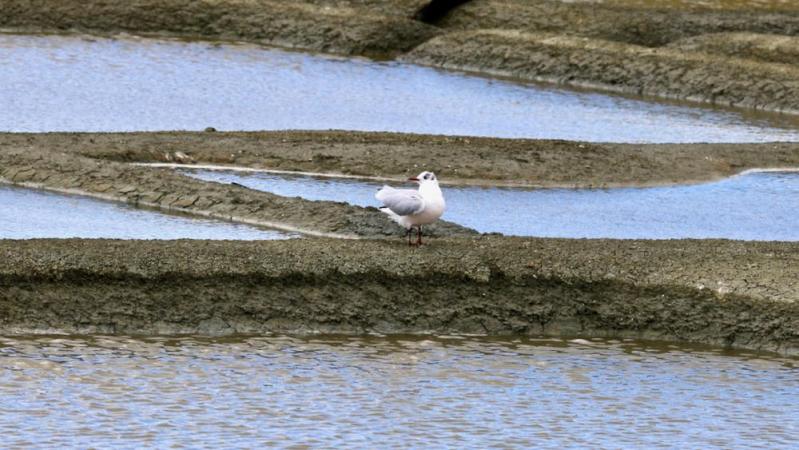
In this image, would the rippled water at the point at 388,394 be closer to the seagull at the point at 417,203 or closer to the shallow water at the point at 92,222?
the seagull at the point at 417,203

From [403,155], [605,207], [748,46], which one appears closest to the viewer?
[605,207]

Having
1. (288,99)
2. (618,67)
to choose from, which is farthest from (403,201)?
(618,67)

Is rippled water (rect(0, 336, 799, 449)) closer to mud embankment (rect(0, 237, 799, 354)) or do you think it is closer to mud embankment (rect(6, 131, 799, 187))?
mud embankment (rect(0, 237, 799, 354))

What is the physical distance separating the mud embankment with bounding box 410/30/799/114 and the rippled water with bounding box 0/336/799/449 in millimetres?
20518

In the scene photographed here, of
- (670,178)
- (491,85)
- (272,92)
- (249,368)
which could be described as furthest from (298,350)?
(491,85)

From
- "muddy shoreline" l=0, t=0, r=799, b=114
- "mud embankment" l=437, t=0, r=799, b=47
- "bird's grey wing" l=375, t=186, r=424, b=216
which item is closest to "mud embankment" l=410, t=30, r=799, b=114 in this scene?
"muddy shoreline" l=0, t=0, r=799, b=114

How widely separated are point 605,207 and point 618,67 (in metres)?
15.3

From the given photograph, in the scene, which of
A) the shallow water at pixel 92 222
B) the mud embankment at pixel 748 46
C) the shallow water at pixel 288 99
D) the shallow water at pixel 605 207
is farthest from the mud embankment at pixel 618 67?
the shallow water at pixel 92 222

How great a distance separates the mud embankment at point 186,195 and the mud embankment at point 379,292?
253 centimetres

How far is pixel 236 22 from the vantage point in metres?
39.2

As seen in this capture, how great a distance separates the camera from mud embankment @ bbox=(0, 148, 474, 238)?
57.4ft

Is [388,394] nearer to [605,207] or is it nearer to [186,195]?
[186,195]

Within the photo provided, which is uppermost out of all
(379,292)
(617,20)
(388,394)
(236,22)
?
(617,20)

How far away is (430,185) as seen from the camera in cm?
1487
